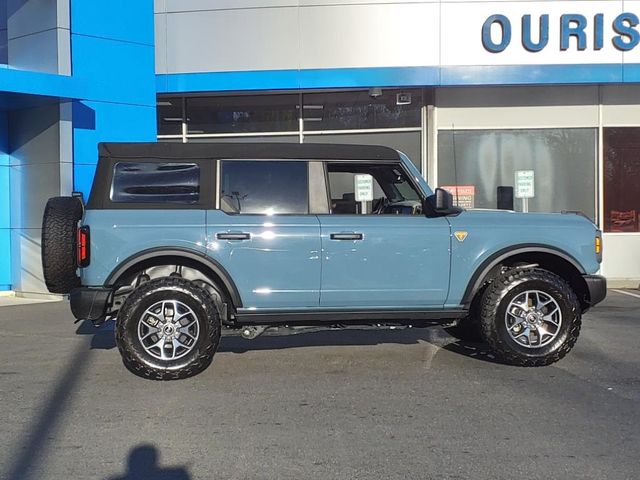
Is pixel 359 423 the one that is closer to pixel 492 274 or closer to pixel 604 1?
pixel 492 274

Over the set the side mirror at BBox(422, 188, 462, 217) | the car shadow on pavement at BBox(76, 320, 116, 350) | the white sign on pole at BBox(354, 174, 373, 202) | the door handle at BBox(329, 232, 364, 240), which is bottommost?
the car shadow on pavement at BBox(76, 320, 116, 350)

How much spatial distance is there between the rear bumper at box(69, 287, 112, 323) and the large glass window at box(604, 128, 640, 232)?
10701 mm

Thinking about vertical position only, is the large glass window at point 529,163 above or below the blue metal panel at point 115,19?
below

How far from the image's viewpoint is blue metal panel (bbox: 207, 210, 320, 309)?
5.85 meters

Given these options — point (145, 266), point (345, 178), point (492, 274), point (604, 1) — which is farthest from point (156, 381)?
point (604, 1)

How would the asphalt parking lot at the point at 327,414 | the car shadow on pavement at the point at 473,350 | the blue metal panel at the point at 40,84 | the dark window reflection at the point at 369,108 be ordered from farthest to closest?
1. the dark window reflection at the point at 369,108
2. the blue metal panel at the point at 40,84
3. the car shadow on pavement at the point at 473,350
4. the asphalt parking lot at the point at 327,414

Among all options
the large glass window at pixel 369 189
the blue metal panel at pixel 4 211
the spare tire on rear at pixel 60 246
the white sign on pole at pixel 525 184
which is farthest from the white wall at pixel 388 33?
the spare tire on rear at pixel 60 246

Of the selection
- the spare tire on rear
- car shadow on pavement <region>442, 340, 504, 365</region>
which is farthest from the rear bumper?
car shadow on pavement <region>442, 340, 504, 365</region>

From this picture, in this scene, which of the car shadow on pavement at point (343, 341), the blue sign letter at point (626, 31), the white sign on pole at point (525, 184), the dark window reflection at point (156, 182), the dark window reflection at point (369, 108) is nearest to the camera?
the dark window reflection at point (156, 182)

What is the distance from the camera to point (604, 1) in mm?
12133

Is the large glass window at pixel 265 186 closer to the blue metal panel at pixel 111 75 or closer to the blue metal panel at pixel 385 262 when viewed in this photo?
the blue metal panel at pixel 385 262

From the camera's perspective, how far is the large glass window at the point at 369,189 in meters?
6.27

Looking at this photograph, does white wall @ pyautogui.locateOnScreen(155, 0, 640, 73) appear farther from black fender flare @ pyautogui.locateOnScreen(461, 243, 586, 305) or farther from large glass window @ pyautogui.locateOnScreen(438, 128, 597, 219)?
black fender flare @ pyautogui.locateOnScreen(461, 243, 586, 305)

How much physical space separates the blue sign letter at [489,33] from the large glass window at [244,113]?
384cm
